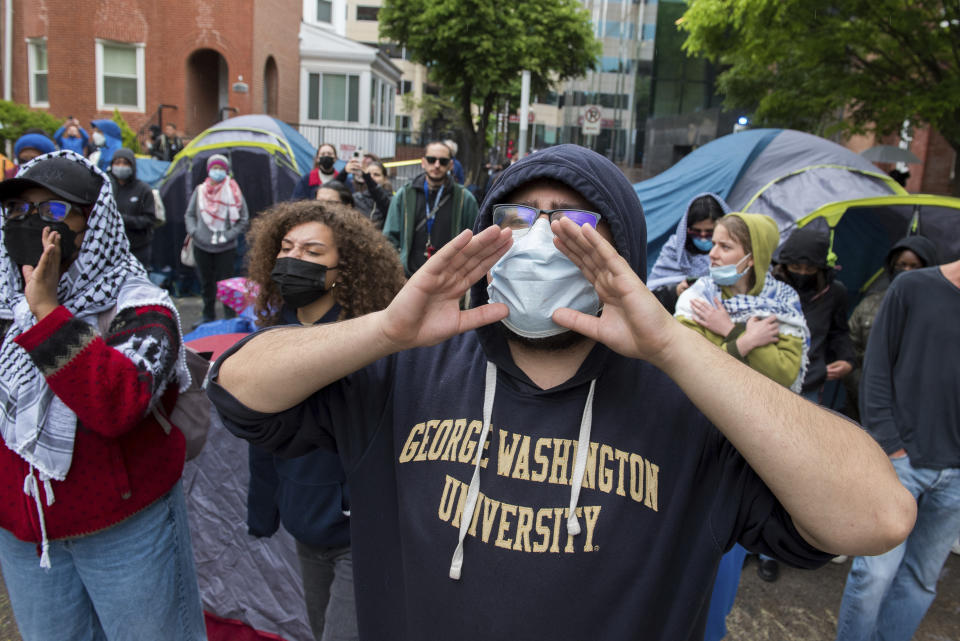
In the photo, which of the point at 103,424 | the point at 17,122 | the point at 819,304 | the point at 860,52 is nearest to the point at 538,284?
the point at 103,424

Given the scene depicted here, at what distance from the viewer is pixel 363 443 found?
5.16 feet

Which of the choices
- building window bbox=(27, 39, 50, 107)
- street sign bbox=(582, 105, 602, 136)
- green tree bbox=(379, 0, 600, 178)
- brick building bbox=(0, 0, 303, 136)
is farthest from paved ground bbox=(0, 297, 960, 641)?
building window bbox=(27, 39, 50, 107)

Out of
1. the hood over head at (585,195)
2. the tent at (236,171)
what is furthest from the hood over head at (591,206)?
the tent at (236,171)

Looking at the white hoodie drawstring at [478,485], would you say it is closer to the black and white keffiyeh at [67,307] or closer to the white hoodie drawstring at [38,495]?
the black and white keffiyeh at [67,307]

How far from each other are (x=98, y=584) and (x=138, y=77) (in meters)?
25.0

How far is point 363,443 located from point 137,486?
1197 mm

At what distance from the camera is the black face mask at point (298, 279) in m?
2.75

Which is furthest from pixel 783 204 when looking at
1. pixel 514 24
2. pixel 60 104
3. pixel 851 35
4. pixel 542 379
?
pixel 60 104

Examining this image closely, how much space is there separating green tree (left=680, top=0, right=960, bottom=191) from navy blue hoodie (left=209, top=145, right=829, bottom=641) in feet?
29.5

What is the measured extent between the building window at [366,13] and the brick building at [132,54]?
32.0 metres

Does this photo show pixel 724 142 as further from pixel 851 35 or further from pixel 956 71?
pixel 956 71

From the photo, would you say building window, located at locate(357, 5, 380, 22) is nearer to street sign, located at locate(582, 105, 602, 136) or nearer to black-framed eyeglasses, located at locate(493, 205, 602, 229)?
street sign, located at locate(582, 105, 602, 136)

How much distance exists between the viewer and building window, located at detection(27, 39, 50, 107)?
908 inches

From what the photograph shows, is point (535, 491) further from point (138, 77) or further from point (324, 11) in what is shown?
point (324, 11)
